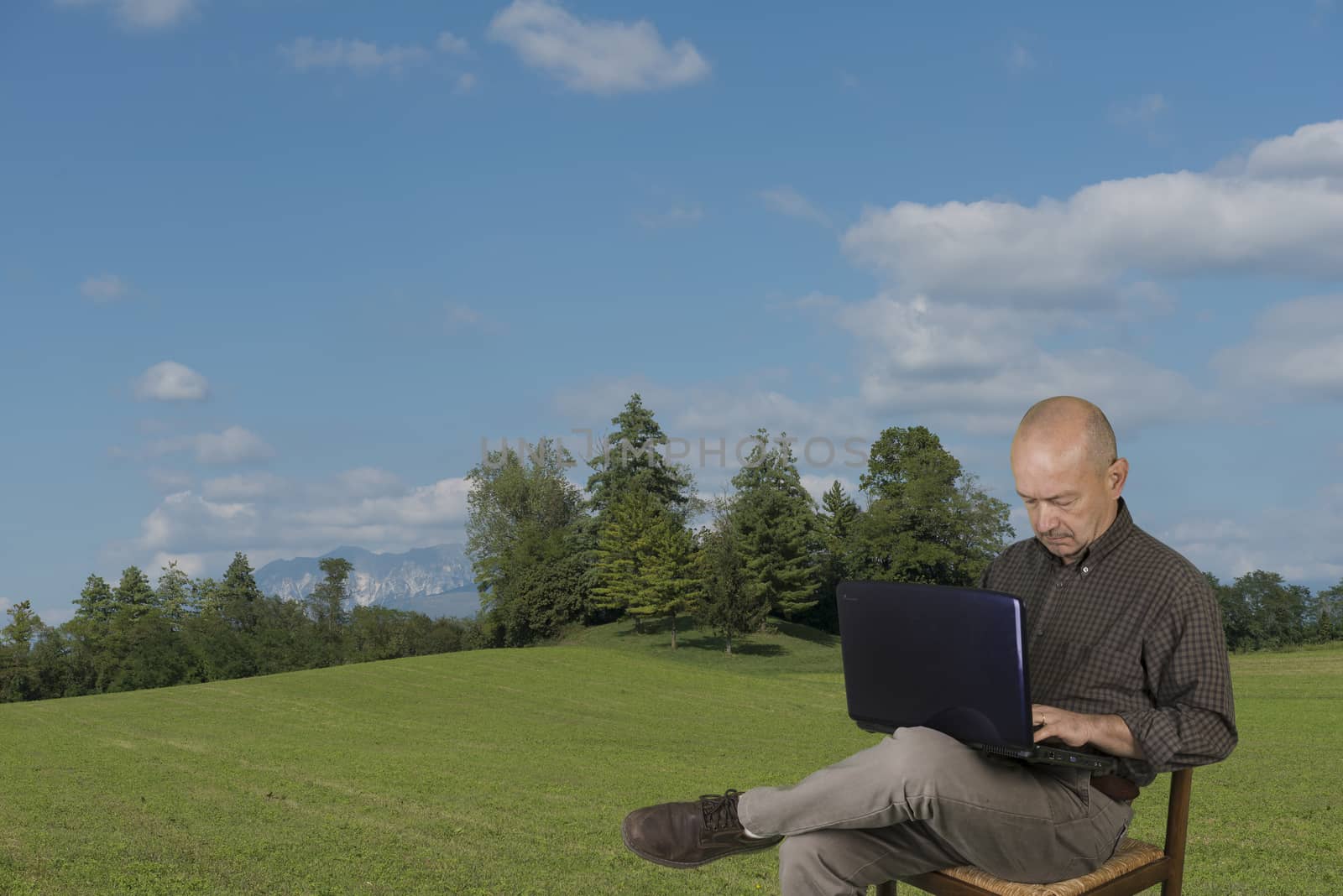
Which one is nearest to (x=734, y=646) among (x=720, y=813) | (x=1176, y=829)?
(x=1176, y=829)

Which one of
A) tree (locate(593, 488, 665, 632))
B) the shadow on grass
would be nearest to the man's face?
tree (locate(593, 488, 665, 632))

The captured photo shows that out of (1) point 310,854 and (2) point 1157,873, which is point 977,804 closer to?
(2) point 1157,873

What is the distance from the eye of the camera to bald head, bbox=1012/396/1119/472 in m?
3.54

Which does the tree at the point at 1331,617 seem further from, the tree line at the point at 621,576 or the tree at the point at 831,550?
the tree at the point at 831,550

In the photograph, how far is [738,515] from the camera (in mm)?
50969

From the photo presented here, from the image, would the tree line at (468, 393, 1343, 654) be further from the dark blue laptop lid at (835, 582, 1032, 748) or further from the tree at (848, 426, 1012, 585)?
the dark blue laptop lid at (835, 582, 1032, 748)

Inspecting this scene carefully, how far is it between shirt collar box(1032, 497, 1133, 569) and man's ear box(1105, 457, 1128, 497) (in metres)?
0.10

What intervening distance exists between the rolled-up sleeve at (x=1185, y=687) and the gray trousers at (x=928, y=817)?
299mm

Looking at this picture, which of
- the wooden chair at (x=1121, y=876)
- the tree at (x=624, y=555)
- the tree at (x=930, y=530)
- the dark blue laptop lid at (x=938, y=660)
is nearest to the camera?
the dark blue laptop lid at (x=938, y=660)

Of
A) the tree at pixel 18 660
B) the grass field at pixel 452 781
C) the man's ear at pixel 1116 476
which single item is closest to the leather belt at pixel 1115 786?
the man's ear at pixel 1116 476

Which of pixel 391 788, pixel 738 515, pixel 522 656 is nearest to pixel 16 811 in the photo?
pixel 391 788

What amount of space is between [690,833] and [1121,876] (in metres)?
1.48

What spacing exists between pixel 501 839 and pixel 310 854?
1432mm

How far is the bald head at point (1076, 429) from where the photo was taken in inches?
139
